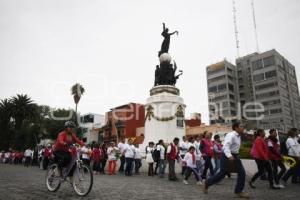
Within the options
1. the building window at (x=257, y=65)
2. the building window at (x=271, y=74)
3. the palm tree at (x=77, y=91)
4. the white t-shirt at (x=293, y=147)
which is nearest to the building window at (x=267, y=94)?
the building window at (x=271, y=74)

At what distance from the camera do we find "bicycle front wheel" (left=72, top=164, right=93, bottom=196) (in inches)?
274

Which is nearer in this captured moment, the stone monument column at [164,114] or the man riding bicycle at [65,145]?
the man riding bicycle at [65,145]

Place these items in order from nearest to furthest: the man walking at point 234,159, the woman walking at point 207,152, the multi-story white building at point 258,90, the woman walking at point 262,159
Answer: the man walking at point 234,159 → the woman walking at point 262,159 → the woman walking at point 207,152 → the multi-story white building at point 258,90

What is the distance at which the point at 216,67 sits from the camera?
321ft

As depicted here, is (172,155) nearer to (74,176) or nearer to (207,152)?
(207,152)

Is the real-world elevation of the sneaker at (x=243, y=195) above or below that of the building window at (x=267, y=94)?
below

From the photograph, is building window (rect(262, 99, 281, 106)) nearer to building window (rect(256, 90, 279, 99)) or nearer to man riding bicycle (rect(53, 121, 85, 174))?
building window (rect(256, 90, 279, 99))

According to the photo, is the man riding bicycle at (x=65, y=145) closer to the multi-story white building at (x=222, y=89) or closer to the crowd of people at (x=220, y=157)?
the crowd of people at (x=220, y=157)

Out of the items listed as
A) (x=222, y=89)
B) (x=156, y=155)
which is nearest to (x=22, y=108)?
(x=156, y=155)

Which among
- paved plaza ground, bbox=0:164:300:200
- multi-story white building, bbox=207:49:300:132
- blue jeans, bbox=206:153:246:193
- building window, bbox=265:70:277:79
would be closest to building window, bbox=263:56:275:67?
multi-story white building, bbox=207:49:300:132

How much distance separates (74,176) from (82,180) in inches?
14.9

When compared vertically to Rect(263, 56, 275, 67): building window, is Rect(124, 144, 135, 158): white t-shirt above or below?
below

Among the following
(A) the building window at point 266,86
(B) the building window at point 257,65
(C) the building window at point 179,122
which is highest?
(B) the building window at point 257,65

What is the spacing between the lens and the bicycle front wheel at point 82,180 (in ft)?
22.8
